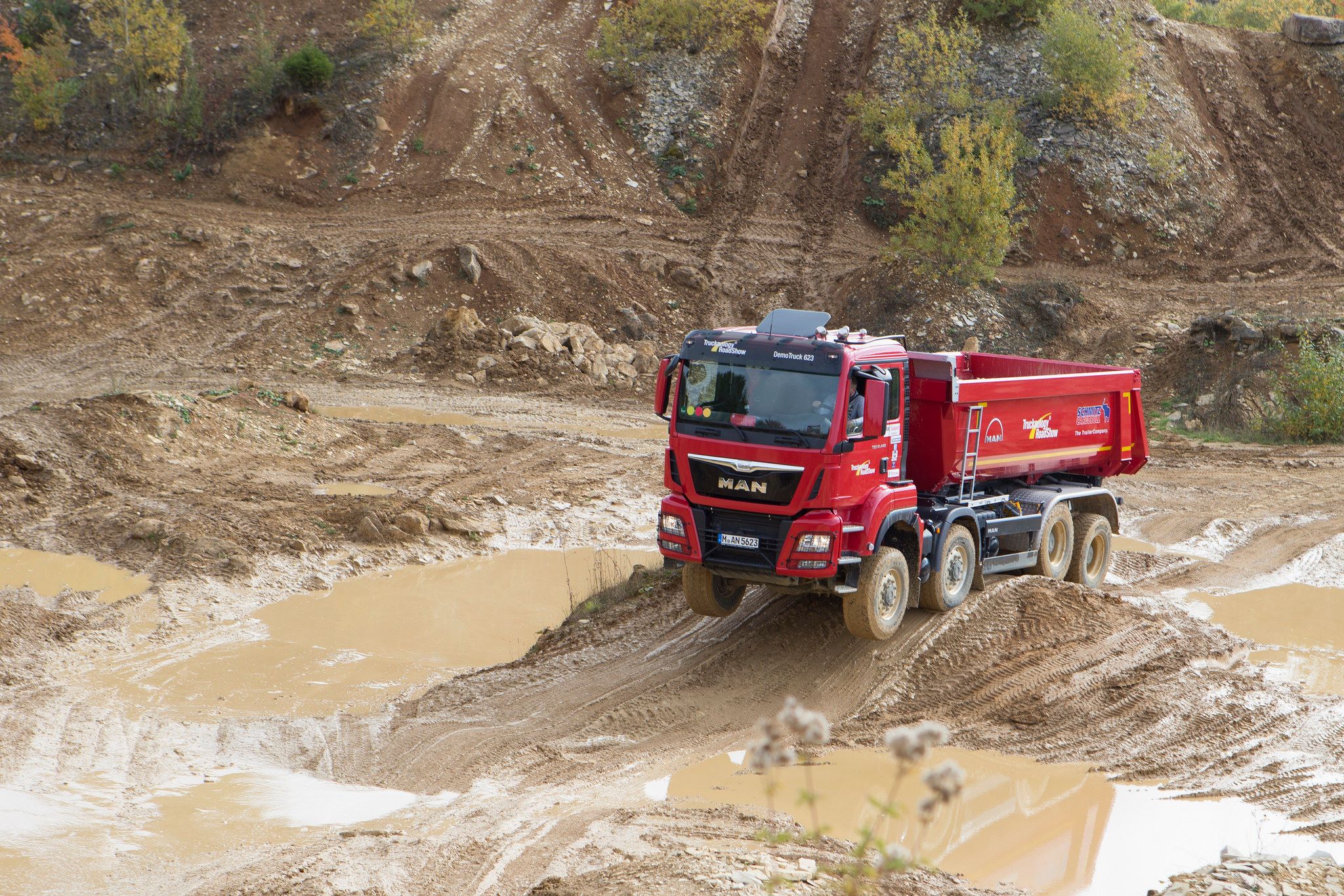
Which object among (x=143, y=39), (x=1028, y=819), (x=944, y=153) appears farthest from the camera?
(x=143, y=39)

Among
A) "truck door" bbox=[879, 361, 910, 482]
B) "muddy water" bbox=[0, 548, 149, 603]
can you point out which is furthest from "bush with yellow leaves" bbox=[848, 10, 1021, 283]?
"muddy water" bbox=[0, 548, 149, 603]

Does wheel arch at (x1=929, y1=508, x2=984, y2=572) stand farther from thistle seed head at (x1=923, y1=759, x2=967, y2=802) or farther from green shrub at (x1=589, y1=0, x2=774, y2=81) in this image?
green shrub at (x1=589, y1=0, x2=774, y2=81)

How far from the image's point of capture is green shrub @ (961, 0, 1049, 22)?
35.0 m

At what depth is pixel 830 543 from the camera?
1007 cm

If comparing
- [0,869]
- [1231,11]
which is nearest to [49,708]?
[0,869]

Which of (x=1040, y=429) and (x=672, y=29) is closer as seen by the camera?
(x=1040, y=429)

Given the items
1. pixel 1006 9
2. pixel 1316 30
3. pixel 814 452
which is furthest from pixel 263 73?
pixel 1316 30

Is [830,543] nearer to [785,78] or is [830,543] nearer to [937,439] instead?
[937,439]

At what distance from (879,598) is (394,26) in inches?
1218

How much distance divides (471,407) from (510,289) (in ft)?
19.6

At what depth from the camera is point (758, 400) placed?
1034cm

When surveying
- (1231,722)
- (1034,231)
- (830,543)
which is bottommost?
(1231,722)

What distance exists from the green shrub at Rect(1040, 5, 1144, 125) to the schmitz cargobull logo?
27301 millimetres

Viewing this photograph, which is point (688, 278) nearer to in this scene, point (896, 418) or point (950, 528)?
point (950, 528)
